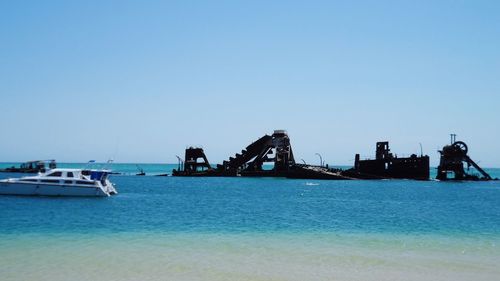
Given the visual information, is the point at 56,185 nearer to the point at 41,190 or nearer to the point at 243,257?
the point at 41,190

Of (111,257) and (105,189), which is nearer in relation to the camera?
(111,257)

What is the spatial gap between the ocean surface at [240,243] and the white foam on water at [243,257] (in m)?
0.03

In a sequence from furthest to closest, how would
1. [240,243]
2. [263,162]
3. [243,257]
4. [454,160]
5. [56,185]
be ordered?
[263,162] < [454,160] < [56,185] < [240,243] < [243,257]

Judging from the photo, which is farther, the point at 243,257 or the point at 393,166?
the point at 393,166

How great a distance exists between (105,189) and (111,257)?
29.1m

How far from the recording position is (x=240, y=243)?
71.5 ft

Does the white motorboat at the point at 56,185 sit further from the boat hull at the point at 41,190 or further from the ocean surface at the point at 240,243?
the ocean surface at the point at 240,243

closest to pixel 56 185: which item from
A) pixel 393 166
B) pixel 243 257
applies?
pixel 243 257

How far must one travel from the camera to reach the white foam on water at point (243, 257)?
15867mm

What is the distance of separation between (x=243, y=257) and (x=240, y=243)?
A: 3.24 meters

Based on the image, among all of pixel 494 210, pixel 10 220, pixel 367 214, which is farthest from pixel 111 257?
pixel 494 210

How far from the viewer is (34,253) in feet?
60.6

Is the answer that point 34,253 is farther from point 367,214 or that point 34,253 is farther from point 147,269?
point 367,214

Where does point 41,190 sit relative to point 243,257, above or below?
above
